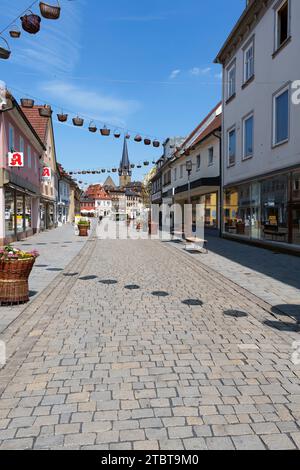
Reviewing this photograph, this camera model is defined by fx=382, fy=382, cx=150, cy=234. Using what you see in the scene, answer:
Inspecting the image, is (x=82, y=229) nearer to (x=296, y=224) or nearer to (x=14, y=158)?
(x=14, y=158)

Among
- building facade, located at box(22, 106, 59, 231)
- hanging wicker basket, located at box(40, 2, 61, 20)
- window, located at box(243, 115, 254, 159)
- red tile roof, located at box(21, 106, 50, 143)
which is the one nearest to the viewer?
hanging wicker basket, located at box(40, 2, 61, 20)

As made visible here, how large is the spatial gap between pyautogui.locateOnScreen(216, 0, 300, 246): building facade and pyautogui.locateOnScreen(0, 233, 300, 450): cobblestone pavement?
7.79m

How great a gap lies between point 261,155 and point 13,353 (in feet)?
43.8

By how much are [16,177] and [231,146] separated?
11.0 metres

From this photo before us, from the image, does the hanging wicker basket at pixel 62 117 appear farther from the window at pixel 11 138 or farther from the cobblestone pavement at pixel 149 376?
the cobblestone pavement at pixel 149 376

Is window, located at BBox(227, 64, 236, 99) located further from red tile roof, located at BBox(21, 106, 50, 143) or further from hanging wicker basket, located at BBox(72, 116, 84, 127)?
red tile roof, located at BBox(21, 106, 50, 143)

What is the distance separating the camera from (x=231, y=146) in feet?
63.9

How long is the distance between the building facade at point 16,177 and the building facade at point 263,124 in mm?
10346

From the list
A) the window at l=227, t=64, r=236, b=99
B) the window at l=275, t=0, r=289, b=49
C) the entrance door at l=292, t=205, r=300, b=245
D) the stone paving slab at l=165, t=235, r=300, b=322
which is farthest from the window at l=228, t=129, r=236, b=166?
the entrance door at l=292, t=205, r=300, b=245

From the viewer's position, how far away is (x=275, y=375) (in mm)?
3883

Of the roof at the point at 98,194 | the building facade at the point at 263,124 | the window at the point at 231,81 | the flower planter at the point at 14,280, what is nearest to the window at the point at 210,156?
the building facade at the point at 263,124

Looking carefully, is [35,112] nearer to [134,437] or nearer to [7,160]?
[7,160]

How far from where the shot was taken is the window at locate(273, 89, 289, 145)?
13.2 meters

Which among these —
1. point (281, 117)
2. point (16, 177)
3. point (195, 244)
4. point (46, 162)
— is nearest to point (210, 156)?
point (195, 244)
